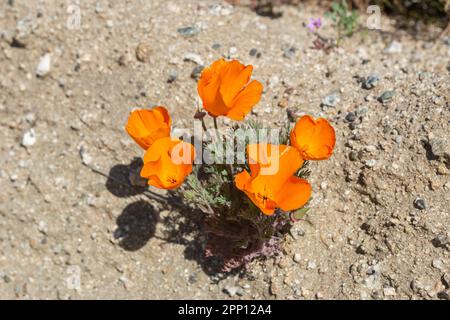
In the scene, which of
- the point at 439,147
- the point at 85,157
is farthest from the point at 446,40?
the point at 85,157

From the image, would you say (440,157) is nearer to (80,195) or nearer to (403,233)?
(403,233)

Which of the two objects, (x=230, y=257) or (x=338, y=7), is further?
(x=338, y=7)

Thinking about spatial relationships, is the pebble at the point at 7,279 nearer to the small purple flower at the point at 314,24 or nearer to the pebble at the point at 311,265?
the pebble at the point at 311,265

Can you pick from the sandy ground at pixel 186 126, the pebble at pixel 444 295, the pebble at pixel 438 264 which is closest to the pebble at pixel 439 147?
the sandy ground at pixel 186 126

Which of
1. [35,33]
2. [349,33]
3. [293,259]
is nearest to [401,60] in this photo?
[349,33]

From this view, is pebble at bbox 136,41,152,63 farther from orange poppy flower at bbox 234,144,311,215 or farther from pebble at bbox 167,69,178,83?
orange poppy flower at bbox 234,144,311,215

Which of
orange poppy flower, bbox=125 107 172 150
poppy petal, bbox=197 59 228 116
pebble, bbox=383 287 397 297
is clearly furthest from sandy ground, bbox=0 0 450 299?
poppy petal, bbox=197 59 228 116
